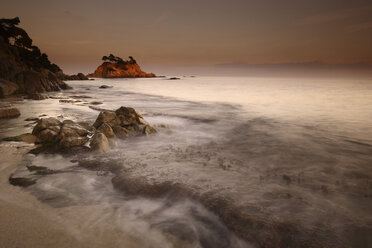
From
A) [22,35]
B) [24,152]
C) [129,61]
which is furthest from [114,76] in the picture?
[24,152]

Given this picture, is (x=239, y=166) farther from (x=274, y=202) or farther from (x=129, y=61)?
(x=129, y=61)

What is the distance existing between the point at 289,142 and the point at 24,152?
7.63 meters

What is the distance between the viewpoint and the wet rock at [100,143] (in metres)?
5.30

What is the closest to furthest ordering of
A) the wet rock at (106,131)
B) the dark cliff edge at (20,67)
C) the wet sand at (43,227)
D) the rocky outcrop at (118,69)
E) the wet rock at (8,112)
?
1. the wet sand at (43,227)
2. the wet rock at (106,131)
3. the wet rock at (8,112)
4. the dark cliff edge at (20,67)
5. the rocky outcrop at (118,69)

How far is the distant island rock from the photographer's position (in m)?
146

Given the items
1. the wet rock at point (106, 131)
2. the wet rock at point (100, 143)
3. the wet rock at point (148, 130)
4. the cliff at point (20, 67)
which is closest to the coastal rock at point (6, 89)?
the cliff at point (20, 67)

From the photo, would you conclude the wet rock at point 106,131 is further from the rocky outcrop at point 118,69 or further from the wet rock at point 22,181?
the rocky outcrop at point 118,69

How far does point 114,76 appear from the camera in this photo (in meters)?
145

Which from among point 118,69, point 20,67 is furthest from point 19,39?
point 118,69

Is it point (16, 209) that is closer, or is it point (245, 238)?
point (245, 238)

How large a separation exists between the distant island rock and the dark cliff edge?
108 meters

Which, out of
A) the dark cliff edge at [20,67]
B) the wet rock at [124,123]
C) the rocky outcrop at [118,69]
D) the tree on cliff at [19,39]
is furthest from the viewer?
the rocky outcrop at [118,69]

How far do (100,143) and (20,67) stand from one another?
33221mm

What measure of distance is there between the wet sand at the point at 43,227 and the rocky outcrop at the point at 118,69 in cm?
15162
